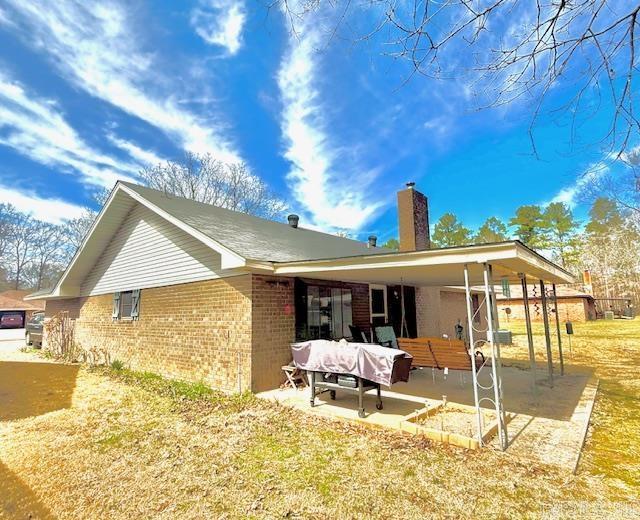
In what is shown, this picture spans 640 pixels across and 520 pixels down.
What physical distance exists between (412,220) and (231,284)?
6.97 metres

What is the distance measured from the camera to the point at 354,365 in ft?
19.0

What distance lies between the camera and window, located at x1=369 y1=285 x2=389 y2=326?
10.7 meters

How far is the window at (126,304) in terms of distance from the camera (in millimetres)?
10953

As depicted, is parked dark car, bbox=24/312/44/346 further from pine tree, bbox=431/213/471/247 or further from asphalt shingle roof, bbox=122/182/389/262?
pine tree, bbox=431/213/471/247

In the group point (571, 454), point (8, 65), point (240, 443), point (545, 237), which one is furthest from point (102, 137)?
point (545, 237)

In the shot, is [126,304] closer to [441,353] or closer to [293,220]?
[293,220]

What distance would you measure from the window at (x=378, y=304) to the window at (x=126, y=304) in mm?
7258

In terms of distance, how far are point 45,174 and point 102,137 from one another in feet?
35.7

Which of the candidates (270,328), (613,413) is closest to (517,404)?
(613,413)

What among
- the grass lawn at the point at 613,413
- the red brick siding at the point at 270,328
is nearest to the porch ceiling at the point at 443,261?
the red brick siding at the point at 270,328

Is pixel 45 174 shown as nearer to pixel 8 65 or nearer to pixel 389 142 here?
pixel 8 65

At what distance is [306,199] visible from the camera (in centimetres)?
2786

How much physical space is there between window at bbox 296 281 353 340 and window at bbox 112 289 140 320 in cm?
579

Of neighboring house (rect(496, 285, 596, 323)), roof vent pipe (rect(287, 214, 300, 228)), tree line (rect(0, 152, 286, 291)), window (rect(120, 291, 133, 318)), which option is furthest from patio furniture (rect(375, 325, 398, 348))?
neighboring house (rect(496, 285, 596, 323))
